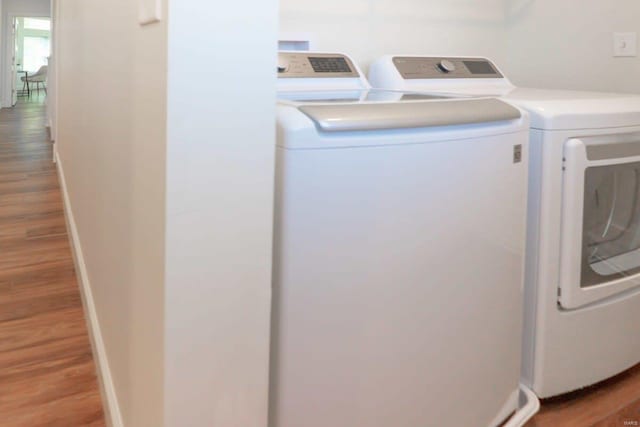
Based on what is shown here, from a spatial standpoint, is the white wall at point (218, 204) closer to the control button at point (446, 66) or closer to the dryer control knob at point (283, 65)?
the dryer control knob at point (283, 65)

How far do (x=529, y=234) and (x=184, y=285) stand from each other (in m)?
0.99

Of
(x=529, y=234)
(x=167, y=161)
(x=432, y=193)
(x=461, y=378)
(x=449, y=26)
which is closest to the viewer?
(x=167, y=161)

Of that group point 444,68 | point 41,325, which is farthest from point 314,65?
point 41,325

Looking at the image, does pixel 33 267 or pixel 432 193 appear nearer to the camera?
pixel 432 193

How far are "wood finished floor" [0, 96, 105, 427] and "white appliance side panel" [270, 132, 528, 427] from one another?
2.49ft

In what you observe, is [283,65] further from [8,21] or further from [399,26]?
[8,21]

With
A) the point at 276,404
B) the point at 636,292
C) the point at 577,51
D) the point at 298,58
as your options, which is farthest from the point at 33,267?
the point at 577,51

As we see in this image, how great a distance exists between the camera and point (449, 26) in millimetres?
2277

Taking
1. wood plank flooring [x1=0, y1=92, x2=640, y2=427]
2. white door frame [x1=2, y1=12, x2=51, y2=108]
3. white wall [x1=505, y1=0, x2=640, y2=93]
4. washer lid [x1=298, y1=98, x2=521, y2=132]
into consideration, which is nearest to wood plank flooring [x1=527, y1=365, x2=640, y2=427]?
wood plank flooring [x1=0, y1=92, x2=640, y2=427]

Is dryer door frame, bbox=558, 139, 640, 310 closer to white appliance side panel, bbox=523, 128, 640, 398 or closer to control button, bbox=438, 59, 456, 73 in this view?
white appliance side panel, bbox=523, 128, 640, 398

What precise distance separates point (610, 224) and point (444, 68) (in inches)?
32.3

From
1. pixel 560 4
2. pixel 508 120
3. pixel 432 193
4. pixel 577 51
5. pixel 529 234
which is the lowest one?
pixel 529 234

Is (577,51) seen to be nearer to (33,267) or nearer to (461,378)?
(461,378)

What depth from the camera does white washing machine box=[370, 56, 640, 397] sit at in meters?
1.30
